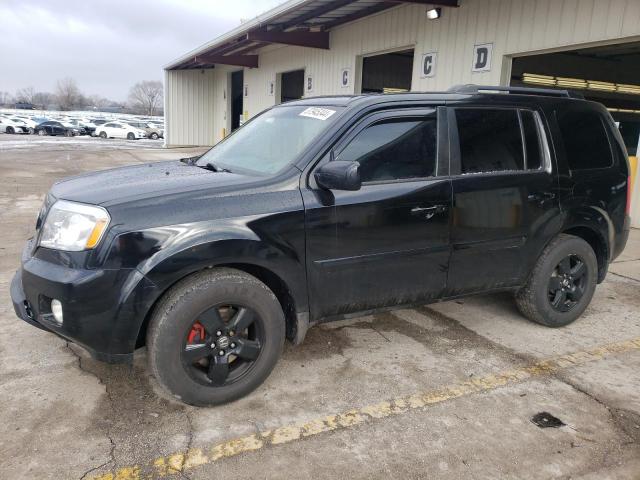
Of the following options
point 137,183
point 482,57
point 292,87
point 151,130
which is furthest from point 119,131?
point 137,183

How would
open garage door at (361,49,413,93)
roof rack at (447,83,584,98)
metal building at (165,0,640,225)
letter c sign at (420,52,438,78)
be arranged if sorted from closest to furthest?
1. roof rack at (447,83,584,98)
2. metal building at (165,0,640,225)
3. letter c sign at (420,52,438,78)
4. open garage door at (361,49,413,93)

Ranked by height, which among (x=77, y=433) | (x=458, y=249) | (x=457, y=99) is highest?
(x=457, y=99)

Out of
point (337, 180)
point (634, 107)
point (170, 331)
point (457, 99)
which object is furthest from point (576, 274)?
point (634, 107)

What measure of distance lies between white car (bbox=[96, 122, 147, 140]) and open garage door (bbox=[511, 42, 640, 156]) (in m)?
36.7

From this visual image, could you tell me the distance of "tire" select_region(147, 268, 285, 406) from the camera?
2.87 m

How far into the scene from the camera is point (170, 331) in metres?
2.85

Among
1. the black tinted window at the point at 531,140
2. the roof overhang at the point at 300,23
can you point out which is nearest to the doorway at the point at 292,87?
the roof overhang at the point at 300,23

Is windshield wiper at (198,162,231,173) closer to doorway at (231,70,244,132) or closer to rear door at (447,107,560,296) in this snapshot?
rear door at (447,107,560,296)

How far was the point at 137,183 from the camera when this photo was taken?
125 inches

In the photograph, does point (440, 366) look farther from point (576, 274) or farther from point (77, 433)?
point (77, 433)

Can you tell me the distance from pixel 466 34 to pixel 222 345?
364 inches

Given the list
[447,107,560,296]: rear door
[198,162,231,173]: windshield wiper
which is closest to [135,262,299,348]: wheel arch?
[198,162,231,173]: windshield wiper

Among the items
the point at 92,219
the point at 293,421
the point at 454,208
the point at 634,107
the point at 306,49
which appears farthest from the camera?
the point at 306,49

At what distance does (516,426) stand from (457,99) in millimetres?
2212
